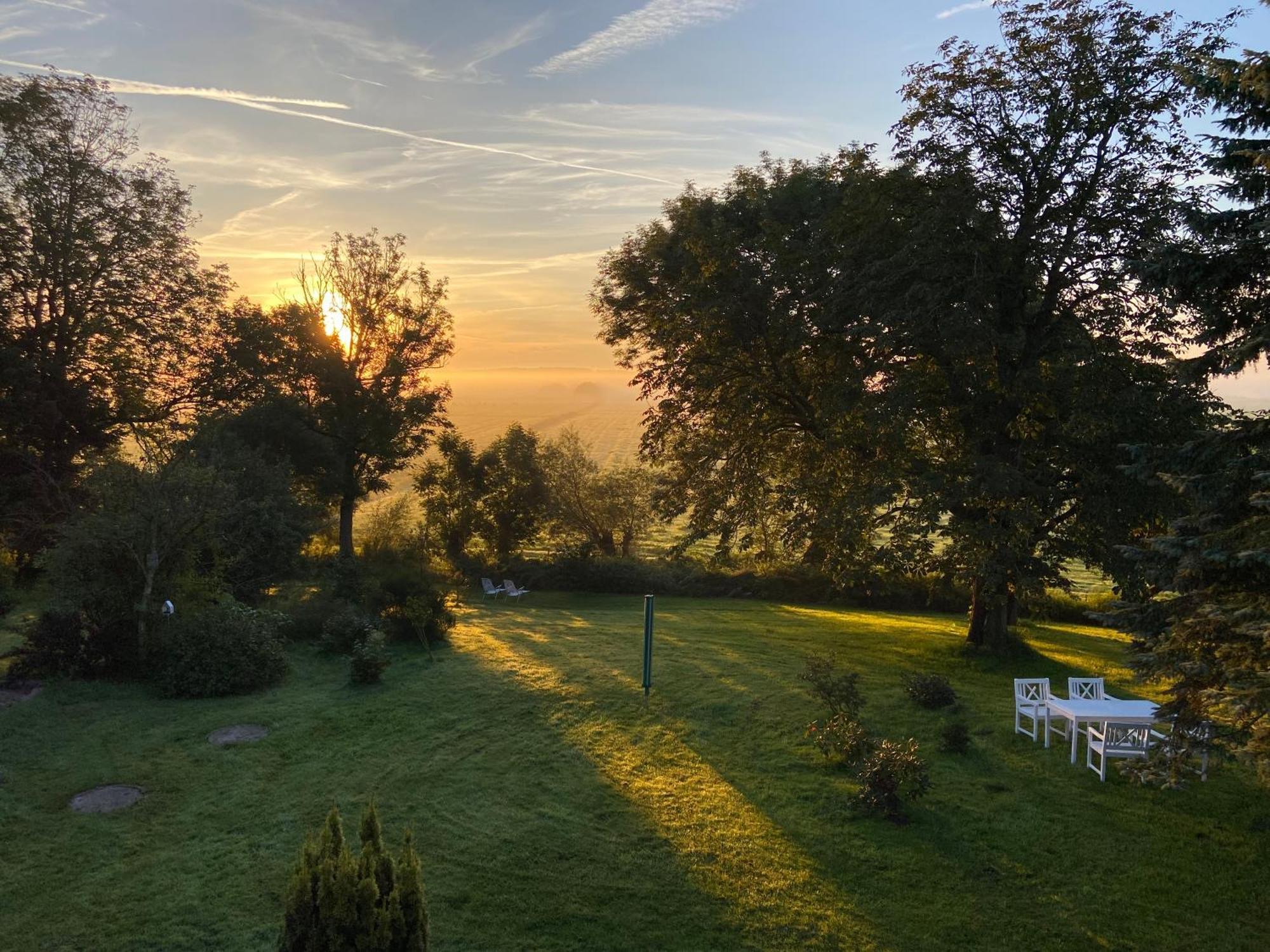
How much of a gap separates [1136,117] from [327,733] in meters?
18.7

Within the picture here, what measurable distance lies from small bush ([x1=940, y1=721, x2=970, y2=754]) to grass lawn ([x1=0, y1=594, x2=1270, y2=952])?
231 mm

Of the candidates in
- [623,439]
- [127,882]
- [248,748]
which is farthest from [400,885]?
[623,439]

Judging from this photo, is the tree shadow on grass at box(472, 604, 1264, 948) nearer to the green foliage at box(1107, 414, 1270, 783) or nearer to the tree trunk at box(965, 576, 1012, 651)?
the green foliage at box(1107, 414, 1270, 783)

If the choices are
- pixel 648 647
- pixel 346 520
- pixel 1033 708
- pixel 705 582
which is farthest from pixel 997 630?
pixel 346 520

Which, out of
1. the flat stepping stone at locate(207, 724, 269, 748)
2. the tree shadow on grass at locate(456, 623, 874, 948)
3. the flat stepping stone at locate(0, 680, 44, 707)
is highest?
the tree shadow on grass at locate(456, 623, 874, 948)

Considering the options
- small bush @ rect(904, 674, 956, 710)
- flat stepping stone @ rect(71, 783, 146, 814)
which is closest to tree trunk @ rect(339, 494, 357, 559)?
flat stepping stone @ rect(71, 783, 146, 814)

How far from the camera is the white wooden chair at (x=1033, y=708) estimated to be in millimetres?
10938

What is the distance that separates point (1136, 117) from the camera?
14.0m

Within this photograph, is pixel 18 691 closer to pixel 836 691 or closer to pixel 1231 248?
pixel 836 691

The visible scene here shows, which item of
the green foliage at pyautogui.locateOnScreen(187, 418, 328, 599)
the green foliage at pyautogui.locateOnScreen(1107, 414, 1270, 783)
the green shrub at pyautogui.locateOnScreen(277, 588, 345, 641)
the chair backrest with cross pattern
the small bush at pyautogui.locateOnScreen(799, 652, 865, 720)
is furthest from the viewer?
the green foliage at pyautogui.locateOnScreen(187, 418, 328, 599)

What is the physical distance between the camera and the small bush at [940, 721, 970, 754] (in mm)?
10617

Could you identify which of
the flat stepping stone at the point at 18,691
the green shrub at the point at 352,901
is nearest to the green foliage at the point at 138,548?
the flat stepping stone at the point at 18,691

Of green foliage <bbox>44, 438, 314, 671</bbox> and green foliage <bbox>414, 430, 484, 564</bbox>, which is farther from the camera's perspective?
green foliage <bbox>414, 430, 484, 564</bbox>

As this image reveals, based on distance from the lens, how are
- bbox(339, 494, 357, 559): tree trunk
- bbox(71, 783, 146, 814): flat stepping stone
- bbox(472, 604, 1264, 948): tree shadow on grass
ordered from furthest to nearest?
bbox(339, 494, 357, 559): tree trunk → bbox(71, 783, 146, 814): flat stepping stone → bbox(472, 604, 1264, 948): tree shadow on grass
